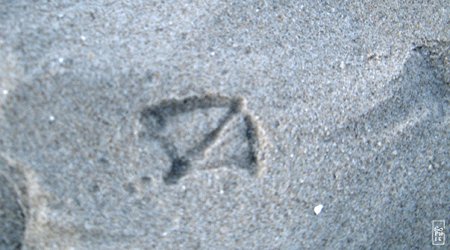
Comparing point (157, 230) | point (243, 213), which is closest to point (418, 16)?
point (243, 213)

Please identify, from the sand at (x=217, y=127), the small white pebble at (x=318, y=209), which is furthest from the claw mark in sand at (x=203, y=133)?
the small white pebble at (x=318, y=209)

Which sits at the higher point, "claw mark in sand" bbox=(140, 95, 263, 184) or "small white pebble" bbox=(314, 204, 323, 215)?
"claw mark in sand" bbox=(140, 95, 263, 184)

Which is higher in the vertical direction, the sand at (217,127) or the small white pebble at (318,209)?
the sand at (217,127)

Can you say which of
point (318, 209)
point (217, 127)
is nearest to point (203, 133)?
point (217, 127)

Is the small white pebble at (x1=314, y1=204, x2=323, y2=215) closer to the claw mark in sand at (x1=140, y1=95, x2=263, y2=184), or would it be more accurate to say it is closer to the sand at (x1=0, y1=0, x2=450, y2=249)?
the sand at (x1=0, y1=0, x2=450, y2=249)

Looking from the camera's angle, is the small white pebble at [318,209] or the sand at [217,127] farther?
the small white pebble at [318,209]

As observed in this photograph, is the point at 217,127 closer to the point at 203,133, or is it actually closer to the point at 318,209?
the point at 203,133

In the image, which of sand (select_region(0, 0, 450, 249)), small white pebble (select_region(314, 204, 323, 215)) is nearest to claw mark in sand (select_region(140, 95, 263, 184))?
sand (select_region(0, 0, 450, 249))

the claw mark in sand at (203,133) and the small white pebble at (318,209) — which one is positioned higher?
the claw mark in sand at (203,133)

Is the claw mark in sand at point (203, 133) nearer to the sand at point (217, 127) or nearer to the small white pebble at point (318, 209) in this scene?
the sand at point (217, 127)
